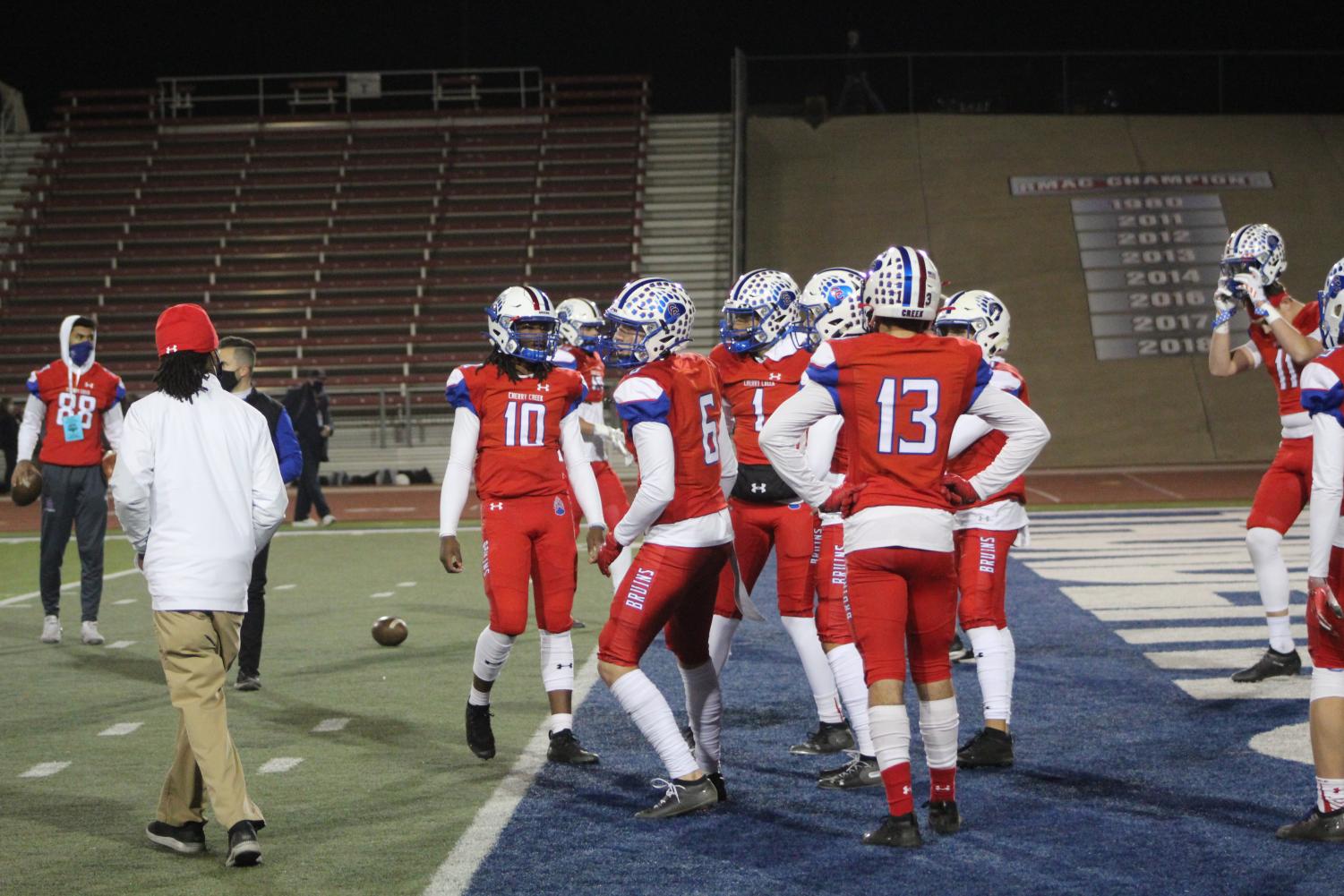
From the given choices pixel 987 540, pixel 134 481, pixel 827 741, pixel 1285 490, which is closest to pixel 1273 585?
pixel 1285 490

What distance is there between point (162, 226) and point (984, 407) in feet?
85.2

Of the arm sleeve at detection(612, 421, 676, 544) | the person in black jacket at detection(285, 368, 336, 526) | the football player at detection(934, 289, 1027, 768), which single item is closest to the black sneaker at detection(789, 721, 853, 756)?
the football player at detection(934, 289, 1027, 768)

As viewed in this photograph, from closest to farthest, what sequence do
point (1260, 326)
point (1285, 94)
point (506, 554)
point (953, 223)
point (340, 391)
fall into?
1. point (506, 554)
2. point (1260, 326)
3. point (340, 391)
4. point (953, 223)
5. point (1285, 94)

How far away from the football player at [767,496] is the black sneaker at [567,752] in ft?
2.17

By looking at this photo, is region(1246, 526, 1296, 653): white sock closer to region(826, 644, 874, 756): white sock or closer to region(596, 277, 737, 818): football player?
region(826, 644, 874, 756): white sock

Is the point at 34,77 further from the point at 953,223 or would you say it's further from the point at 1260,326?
the point at 1260,326

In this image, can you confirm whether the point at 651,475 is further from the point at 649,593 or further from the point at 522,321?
the point at 522,321

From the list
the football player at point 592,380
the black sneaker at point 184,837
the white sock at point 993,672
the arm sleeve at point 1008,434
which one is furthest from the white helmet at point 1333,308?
the black sneaker at point 184,837

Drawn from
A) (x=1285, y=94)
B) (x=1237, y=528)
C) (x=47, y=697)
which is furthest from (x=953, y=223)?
(x=47, y=697)

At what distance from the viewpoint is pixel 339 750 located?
649 cm

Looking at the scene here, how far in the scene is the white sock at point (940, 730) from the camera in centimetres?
489

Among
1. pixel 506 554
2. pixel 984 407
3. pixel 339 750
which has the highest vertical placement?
pixel 984 407

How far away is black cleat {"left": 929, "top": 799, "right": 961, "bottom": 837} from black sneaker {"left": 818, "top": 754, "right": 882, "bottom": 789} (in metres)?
0.65

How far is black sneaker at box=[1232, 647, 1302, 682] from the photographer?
25.2 feet
